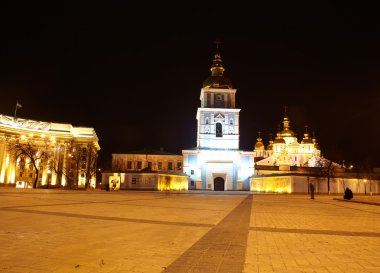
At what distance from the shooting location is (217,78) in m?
76.8

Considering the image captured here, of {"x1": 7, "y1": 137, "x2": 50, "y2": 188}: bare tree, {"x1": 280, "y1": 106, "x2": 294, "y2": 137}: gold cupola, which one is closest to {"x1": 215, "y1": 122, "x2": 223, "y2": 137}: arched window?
{"x1": 7, "y1": 137, "x2": 50, "y2": 188}: bare tree

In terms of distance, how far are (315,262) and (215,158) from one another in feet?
218

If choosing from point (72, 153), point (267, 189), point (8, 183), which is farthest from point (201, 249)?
point (72, 153)

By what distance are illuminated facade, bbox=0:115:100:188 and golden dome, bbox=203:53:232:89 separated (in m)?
30.3

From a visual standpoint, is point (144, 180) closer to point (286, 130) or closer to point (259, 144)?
point (286, 130)

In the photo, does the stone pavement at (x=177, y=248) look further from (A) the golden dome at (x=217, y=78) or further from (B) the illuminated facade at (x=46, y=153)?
(A) the golden dome at (x=217, y=78)

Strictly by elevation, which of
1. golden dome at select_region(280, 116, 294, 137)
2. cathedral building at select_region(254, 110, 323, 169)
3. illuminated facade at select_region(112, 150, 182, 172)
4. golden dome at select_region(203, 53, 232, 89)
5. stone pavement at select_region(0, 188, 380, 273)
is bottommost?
stone pavement at select_region(0, 188, 380, 273)

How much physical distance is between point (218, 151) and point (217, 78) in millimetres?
16737

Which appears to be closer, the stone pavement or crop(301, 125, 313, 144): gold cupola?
the stone pavement

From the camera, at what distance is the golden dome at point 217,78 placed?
7594 cm

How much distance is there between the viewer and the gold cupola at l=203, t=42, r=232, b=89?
249 ft

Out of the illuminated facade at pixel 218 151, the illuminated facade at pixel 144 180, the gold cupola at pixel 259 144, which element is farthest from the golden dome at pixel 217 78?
the gold cupola at pixel 259 144

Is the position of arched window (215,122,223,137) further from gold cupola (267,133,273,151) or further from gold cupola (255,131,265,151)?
gold cupola (267,133,273,151)

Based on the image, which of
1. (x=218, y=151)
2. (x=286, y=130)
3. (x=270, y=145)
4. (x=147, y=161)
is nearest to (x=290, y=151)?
(x=286, y=130)
